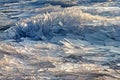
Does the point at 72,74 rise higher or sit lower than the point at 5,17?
higher

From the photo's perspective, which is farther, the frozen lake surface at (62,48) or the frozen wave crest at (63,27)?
the frozen wave crest at (63,27)

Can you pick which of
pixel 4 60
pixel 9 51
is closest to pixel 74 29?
pixel 9 51

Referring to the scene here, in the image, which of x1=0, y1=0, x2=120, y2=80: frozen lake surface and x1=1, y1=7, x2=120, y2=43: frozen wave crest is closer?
x1=0, y1=0, x2=120, y2=80: frozen lake surface

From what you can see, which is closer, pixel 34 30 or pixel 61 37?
pixel 61 37

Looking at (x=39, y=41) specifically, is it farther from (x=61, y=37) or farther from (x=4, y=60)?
(x=4, y=60)

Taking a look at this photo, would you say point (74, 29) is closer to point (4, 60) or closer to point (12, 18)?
point (4, 60)

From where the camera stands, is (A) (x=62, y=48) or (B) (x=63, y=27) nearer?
(A) (x=62, y=48)

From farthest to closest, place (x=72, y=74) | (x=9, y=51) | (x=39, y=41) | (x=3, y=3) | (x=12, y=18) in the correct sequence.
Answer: (x=3, y=3) → (x=12, y=18) → (x=39, y=41) → (x=9, y=51) → (x=72, y=74)

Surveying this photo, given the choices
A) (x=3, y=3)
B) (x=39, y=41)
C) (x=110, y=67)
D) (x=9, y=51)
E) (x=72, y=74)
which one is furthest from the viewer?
(x=3, y=3)
